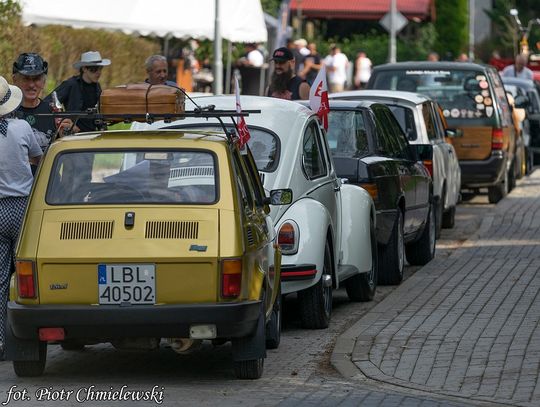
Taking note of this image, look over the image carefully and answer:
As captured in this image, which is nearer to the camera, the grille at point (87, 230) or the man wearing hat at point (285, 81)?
the grille at point (87, 230)

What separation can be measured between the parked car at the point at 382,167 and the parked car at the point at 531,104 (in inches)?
548

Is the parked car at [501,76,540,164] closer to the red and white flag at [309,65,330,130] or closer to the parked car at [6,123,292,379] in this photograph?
the red and white flag at [309,65,330,130]

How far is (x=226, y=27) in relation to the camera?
27.7m

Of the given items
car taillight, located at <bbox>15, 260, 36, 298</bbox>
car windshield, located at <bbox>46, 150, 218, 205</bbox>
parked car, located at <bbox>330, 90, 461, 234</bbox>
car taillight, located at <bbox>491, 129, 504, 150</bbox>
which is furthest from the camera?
car taillight, located at <bbox>491, 129, 504, 150</bbox>

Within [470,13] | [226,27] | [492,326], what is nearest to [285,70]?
[492,326]

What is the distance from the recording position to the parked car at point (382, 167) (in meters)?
13.5

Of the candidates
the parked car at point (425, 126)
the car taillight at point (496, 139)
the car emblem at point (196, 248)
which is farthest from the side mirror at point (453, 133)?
the car emblem at point (196, 248)

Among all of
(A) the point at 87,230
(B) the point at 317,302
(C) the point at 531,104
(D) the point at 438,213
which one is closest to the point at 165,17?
(C) the point at 531,104

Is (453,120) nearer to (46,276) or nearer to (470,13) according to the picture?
(46,276)

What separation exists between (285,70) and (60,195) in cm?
808

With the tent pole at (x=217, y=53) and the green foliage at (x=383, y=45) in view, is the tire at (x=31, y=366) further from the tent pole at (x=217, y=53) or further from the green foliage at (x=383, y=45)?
the green foliage at (x=383, y=45)

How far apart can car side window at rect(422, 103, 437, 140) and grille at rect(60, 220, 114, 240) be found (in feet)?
30.0

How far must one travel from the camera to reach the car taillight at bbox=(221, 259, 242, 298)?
8836 millimetres

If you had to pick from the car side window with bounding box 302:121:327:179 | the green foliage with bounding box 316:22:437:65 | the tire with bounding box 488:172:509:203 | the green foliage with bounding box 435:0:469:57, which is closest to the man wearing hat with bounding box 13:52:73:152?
the car side window with bounding box 302:121:327:179
